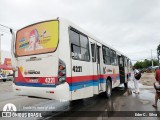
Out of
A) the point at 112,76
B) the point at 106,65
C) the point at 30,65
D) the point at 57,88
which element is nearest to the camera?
the point at 57,88

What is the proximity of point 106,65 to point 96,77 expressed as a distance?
6.22ft

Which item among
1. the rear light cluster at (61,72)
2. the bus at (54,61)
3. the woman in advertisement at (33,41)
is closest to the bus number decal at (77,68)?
the bus at (54,61)

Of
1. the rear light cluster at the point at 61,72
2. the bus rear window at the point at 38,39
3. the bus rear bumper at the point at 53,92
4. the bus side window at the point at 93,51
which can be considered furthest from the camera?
the bus side window at the point at 93,51

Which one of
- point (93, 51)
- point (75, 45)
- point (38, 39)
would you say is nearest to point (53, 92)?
point (75, 45)

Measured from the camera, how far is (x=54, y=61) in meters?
5.65

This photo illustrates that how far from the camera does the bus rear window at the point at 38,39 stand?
5.83 metres

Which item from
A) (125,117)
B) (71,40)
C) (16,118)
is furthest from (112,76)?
(16,118)

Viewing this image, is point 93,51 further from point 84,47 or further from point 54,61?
point 54,61

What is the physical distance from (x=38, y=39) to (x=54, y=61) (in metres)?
1.13

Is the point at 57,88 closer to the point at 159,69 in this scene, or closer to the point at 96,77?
the point at 96,77

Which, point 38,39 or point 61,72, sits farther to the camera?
point 38,39

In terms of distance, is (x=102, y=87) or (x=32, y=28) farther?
(x=102, y=87)

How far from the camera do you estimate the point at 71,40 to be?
604 cm

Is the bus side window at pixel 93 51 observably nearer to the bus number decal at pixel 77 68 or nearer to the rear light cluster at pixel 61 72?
the bus number decal at pixel 77 68
